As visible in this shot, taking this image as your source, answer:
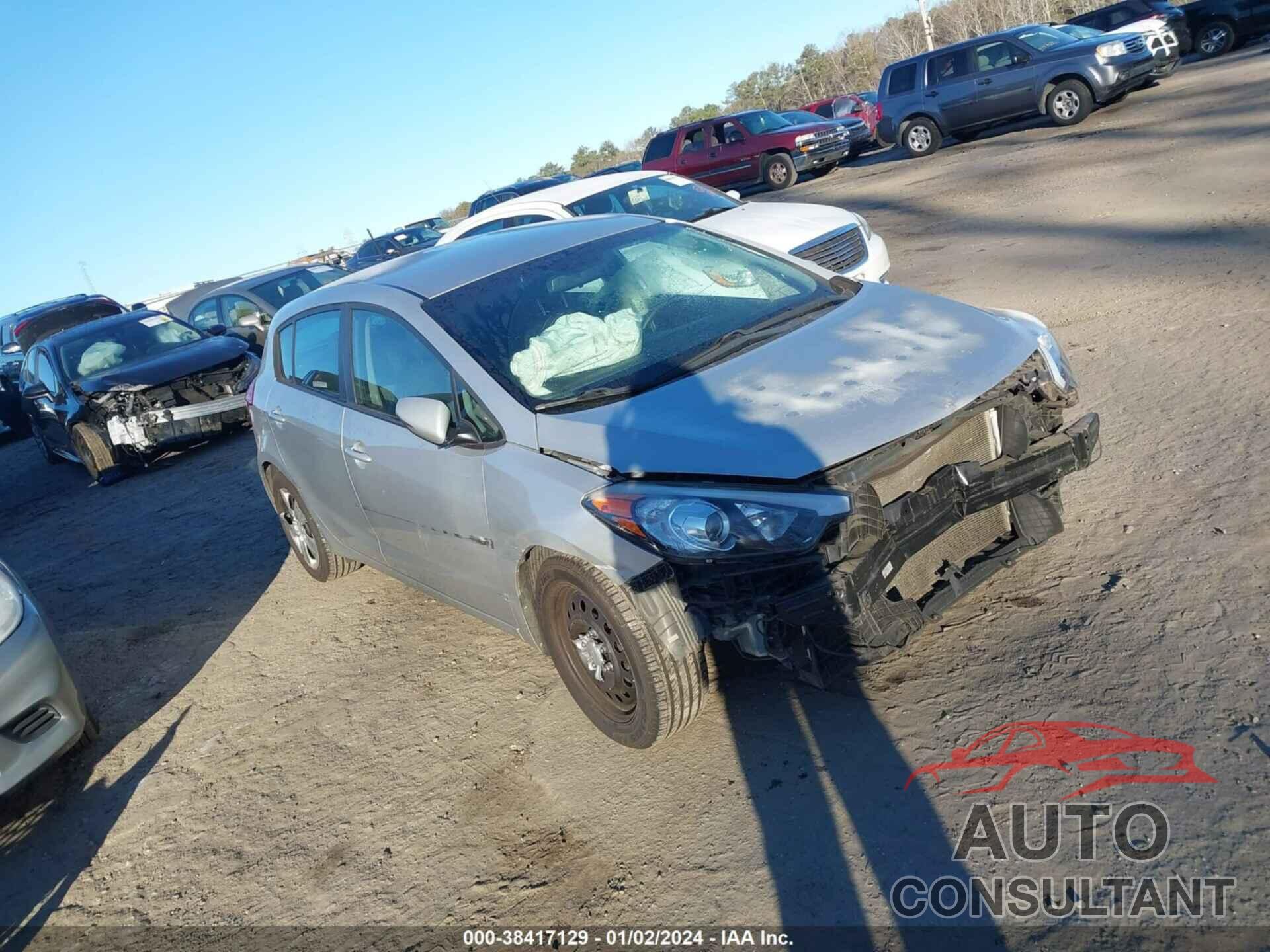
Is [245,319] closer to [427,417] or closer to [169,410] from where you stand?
[169,410]

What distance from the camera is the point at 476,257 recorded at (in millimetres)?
4668

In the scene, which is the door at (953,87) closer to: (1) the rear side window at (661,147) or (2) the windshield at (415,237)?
(1) the rear side window at (661,147)

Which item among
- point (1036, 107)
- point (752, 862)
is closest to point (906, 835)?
point (752, 862)

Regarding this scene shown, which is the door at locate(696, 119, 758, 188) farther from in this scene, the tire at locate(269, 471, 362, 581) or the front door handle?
the front door handle

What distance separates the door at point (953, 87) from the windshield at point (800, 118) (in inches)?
112

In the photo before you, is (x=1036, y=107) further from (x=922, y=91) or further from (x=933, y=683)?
(x=933, y=683)

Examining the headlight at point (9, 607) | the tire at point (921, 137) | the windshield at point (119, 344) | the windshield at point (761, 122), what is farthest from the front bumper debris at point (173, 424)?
the tire at point (921, 137)

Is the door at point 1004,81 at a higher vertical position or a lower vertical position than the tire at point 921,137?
higher

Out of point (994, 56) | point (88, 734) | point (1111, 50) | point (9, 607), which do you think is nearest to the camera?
point (9, 607)

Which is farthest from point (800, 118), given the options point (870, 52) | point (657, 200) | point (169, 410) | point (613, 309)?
point (870, 52)

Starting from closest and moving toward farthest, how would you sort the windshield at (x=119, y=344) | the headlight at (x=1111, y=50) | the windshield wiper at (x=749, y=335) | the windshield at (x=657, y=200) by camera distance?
the windshield wiper at (x=749, y=335) < the windshield at (x=657, y=200) < the windshield at (x=119, y=344) < the headlight at (x=1111, y=50)

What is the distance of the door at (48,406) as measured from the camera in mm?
11195

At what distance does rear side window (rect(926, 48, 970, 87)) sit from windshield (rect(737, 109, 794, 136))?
303cm

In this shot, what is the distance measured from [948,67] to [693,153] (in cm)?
540
